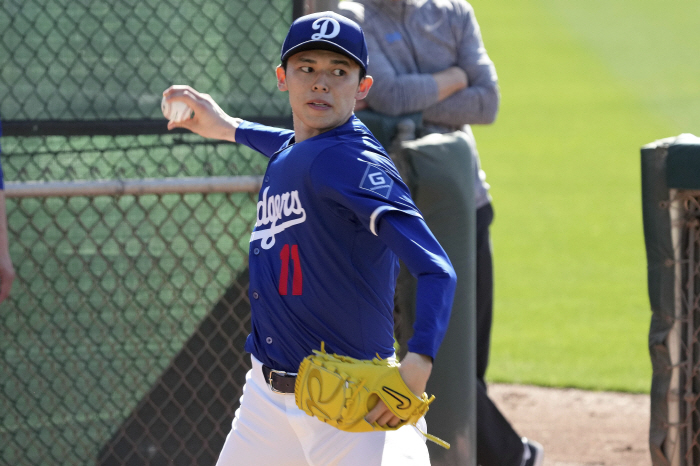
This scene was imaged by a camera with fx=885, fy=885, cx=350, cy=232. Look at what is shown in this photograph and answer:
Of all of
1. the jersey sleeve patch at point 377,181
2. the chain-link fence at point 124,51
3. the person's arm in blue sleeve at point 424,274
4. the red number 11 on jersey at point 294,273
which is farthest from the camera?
the chain-link fence at point 124,51

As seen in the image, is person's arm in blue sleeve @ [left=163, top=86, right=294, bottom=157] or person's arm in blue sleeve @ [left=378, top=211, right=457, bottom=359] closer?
person's arm in blue sleeve @ [left=378, top=211, right=457, bottom=359]

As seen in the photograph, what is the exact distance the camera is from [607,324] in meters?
7.22

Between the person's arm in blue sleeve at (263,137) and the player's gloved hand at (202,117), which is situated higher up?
the player's gloved hand at (202,117)

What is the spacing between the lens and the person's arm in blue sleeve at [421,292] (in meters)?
1.97

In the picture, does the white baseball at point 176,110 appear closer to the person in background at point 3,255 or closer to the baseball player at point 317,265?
the baseball player at point 317,265

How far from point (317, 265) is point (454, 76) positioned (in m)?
1.73

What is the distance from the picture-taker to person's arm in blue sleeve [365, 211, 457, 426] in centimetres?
197

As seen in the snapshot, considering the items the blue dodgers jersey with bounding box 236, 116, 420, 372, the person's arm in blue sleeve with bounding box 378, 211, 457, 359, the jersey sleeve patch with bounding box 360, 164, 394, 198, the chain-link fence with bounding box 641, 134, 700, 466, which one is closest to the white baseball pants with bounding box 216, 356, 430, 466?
the blue dodgers jersey with bounding box 236, 116, 420, 372

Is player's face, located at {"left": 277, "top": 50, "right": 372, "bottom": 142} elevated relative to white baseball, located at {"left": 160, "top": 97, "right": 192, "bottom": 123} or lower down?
elevated

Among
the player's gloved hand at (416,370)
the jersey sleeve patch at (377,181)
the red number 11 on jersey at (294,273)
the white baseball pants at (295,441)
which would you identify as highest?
the jersey sleeve patch at (377,181)

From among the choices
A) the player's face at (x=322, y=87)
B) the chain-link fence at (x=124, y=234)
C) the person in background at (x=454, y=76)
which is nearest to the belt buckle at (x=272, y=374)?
the player's face at (x=322, y=87)

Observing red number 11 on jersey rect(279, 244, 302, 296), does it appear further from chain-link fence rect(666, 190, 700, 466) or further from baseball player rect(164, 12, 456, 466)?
chain-link fence rect(666, 190, 700, 466)

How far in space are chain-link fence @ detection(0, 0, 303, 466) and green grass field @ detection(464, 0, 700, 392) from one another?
111 inches

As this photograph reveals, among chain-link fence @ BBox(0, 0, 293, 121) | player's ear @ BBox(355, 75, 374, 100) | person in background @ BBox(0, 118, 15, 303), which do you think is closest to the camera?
player's ear @ BBox(355, 75, 374, 100)
